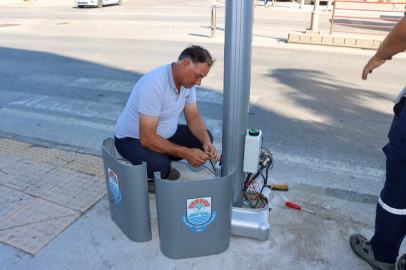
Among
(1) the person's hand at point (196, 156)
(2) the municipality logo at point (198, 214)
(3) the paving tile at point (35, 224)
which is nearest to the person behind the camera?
(2) the municipality logo at point (198, 214)

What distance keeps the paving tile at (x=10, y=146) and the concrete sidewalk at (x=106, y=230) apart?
39cm

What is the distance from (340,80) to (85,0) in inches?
780

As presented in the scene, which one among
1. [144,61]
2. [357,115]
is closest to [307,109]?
[357,115]

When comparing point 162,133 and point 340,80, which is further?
point 340,80

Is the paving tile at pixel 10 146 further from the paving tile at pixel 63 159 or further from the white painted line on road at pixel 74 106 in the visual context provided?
the white painted line on road at pixel 74 106

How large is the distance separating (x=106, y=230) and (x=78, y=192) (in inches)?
23.8

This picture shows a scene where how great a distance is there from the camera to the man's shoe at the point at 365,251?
91.4 inches

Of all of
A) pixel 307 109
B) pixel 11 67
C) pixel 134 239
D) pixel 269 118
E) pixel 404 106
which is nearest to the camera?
pixel 404 106

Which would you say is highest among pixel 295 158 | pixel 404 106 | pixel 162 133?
pixel 404 106

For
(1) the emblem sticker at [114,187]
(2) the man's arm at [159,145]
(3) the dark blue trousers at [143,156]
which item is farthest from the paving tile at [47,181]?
(2) the man's arm at [159,145]

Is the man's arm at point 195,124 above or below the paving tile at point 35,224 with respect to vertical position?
above

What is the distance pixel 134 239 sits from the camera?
8.49 ft

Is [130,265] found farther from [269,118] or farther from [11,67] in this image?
[11,67]

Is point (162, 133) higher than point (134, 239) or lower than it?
higher
